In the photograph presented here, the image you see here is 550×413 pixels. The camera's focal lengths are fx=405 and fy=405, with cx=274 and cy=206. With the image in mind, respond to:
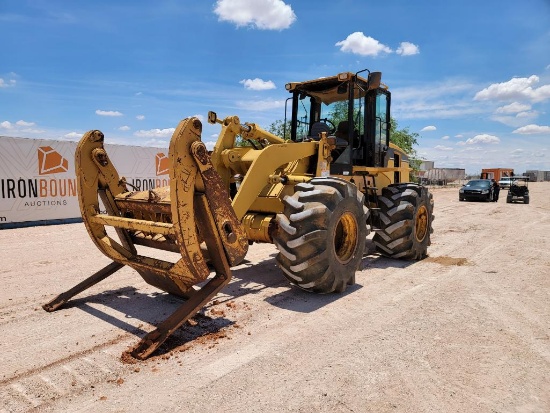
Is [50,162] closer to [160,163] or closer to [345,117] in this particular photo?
[160,163]

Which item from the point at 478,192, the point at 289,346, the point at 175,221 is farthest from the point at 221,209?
the point at 478,192

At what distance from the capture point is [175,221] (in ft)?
12.3

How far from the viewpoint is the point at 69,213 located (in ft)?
45.4

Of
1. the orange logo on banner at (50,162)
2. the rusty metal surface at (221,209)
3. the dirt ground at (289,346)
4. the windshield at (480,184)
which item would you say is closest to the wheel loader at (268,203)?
the rusty metal surface at (221,209)

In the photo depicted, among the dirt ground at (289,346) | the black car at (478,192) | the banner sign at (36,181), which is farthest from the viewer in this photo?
the black car at (478,192)

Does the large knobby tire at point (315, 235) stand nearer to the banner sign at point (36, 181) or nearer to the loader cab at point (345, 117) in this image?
the loader cab at point (345, 117)

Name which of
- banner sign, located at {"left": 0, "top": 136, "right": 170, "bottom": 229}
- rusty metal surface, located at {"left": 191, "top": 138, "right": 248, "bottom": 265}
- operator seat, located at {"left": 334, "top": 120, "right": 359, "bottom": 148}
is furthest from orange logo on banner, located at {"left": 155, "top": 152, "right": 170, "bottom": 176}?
rusty metal surface, located at {"left": 191, "top": 138, "right": 248, "bottom": 265}

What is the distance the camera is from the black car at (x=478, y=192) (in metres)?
26.2

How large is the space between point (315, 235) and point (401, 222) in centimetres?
300

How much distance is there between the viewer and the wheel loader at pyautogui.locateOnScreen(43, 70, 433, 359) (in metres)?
3.92

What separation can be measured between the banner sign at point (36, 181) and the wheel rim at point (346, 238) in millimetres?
11249

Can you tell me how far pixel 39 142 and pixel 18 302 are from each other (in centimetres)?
987

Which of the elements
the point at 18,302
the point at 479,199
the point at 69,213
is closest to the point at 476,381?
the point at 18,302

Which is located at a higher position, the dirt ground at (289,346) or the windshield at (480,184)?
the windshield at (480,184)
